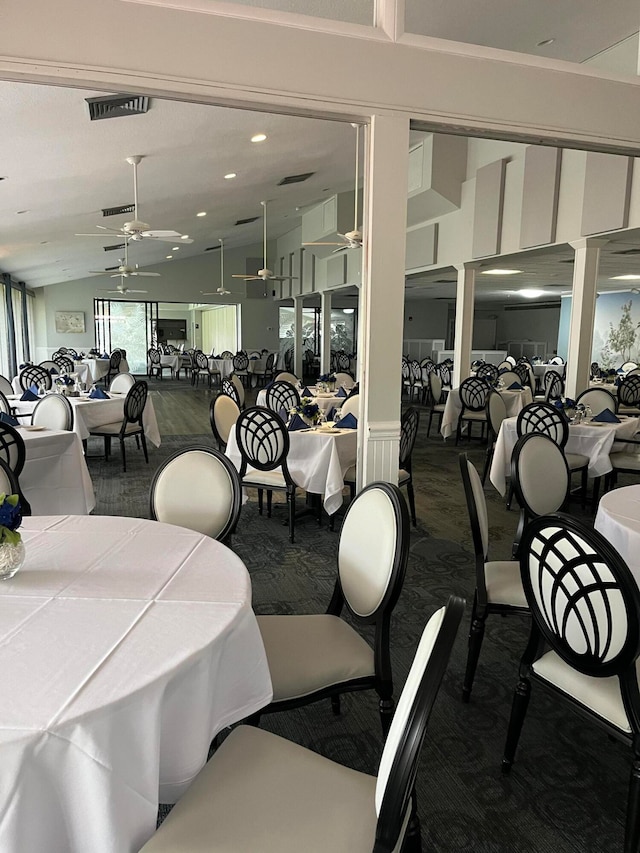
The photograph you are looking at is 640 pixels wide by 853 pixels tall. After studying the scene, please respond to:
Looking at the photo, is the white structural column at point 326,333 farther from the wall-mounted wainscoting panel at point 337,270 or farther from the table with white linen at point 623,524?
the table with white linen at point 623,524

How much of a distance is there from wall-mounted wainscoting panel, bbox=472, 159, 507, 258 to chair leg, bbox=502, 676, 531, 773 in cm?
752

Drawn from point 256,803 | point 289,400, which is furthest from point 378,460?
point 289,400

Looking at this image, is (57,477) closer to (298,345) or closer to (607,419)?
(607,419)

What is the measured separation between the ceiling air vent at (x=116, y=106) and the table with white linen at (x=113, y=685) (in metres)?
4.04

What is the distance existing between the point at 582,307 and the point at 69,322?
53.2 ft

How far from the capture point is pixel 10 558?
5.77ft

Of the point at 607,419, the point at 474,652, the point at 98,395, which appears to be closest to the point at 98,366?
the point at 98,395

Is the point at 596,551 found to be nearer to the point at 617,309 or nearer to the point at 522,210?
the point at 522,210

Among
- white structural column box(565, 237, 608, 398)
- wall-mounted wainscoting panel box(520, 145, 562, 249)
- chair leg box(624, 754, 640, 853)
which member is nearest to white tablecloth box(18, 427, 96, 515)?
chair leg box(624, 754, 640, 853)

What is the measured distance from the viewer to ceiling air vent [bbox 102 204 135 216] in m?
9.23

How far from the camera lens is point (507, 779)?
207cm

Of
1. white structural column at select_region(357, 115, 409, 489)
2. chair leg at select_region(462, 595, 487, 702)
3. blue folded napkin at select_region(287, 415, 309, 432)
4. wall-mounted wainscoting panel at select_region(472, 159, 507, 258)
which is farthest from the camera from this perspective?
wall-mounted wainscoting panel at select_region(472, 159, 507, 258)

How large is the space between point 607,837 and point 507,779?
1.10 ft

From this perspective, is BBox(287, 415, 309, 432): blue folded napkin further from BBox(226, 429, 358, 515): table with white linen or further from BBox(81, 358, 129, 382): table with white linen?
BBox(81, 358, 129, 382): table with white linen
